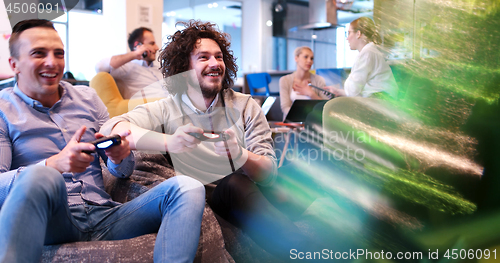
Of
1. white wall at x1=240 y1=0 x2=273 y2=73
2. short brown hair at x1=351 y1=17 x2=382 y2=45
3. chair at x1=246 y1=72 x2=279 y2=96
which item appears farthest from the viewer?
white wall at x1=240 y1=0 x2=273 y2=73

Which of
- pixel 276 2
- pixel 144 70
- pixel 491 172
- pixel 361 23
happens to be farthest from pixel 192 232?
pixel 276 2

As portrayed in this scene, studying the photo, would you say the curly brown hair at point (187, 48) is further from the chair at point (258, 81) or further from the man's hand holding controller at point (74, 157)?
the chair at point (258, 81)

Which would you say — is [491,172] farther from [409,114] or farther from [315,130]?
[315,130]

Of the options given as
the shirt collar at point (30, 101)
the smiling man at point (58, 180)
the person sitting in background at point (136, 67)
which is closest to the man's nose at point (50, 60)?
the smiling man at point (58, 180)

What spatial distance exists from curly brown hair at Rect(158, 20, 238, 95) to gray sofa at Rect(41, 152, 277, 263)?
1.10 feet

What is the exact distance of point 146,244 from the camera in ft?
3.68

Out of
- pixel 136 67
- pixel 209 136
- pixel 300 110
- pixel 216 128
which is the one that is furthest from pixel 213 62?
pixel 136 67

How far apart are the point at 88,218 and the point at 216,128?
56cm

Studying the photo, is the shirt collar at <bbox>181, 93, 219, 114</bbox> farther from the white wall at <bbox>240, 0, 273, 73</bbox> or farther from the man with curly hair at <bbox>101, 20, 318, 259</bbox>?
the white wall at <bbox>240, 0, 273, 73</bbox>

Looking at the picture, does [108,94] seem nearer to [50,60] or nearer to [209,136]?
[50,60]

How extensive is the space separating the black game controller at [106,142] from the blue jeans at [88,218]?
→ 0.13m

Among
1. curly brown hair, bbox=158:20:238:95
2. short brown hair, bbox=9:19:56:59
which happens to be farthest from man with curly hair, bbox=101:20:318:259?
short brown hair, bbox=9:19:56:59

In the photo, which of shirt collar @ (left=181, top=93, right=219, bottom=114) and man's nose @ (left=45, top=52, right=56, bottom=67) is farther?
shirt collar @ (left=181, top=93, right=219, bottom=114)

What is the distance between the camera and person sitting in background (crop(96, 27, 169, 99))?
10.0ft
